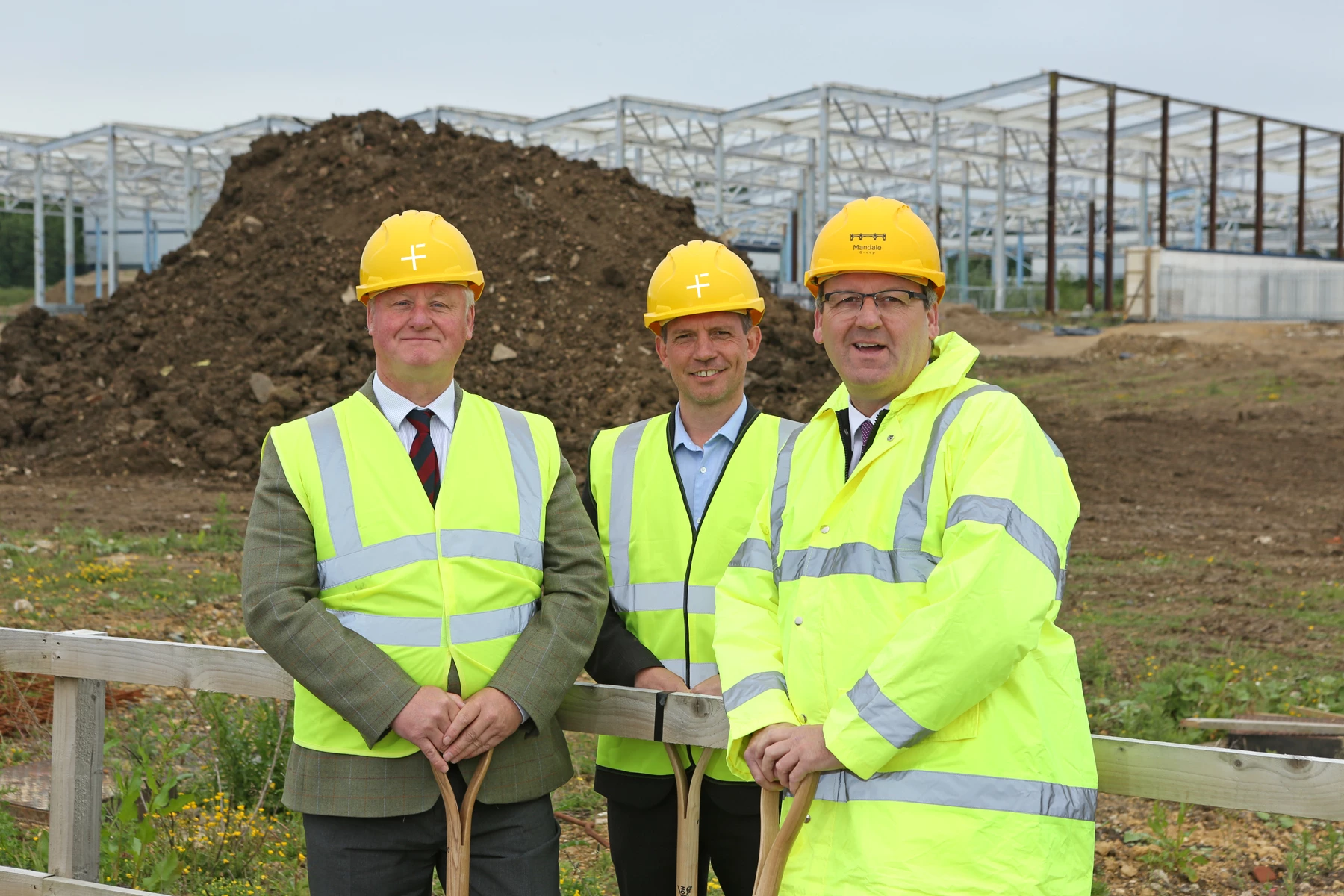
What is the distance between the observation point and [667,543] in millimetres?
3178

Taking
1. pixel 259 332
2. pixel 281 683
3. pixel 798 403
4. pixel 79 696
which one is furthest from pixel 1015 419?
pixel 259 332

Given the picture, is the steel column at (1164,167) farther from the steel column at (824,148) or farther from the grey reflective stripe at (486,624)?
the grey reflective stripe at (486,624)

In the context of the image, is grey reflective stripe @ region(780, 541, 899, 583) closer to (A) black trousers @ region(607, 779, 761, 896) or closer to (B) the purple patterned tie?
(B) the purple patterned tie

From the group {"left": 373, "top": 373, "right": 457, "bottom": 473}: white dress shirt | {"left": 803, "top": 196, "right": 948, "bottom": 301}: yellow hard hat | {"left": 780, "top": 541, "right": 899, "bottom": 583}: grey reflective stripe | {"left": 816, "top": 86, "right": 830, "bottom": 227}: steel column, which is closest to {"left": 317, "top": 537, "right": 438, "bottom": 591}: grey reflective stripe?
{"left": 373, "top": 373, "right": 457, "bottom": 473}: white dress shirt

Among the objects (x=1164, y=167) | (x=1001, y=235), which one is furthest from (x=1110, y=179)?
(x=1001, y=235)

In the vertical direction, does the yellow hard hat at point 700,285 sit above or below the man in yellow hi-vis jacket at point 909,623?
above

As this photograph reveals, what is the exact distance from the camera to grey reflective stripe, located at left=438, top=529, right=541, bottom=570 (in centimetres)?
276

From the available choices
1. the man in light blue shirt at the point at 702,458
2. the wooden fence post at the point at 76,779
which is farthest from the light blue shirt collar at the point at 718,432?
the wooden fence post at the point at 76,779

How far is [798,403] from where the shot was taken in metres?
15.5

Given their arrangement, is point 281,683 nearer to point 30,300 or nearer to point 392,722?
point 392,722

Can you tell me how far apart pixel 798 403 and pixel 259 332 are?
6889 millimetres

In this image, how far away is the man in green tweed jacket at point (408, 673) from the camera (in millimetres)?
2635

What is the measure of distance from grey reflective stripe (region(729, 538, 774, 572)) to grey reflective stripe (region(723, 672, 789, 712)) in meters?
0.25

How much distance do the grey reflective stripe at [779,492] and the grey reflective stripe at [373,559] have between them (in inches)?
30.0
